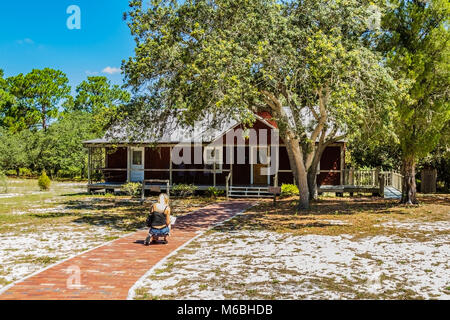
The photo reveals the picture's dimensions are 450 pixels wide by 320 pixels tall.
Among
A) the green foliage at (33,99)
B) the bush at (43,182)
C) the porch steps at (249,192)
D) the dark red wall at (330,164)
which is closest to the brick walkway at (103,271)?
the porch steps at (249,192)

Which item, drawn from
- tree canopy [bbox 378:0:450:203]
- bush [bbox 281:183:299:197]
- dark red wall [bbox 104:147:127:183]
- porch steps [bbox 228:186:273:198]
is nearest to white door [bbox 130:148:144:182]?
dark red wall [bbox 104:147:127:183]

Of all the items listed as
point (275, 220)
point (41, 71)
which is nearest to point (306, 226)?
point (275, 220)

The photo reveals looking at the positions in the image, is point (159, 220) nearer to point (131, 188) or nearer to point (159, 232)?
point (159, 232)

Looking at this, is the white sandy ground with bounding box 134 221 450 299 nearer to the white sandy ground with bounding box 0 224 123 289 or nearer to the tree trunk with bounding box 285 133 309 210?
the white sandy ground with bounding box 0 224 123 289

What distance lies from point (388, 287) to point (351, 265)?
1.54 metres

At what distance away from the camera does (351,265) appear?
8.69 meters

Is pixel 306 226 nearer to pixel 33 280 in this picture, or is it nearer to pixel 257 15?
pixel 257 15

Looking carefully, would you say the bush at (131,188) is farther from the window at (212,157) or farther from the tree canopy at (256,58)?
the tree canopy at (256,58)

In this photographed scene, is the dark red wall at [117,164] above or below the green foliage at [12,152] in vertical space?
below

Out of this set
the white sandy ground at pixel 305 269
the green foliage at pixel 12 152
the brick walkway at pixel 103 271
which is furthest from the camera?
the green foliage at pixel 12 152

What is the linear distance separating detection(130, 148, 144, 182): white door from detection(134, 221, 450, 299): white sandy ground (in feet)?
58.8

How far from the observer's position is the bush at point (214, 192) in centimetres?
2486

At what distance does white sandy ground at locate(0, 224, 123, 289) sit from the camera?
859cm

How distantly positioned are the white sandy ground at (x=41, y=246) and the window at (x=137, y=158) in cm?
1491
